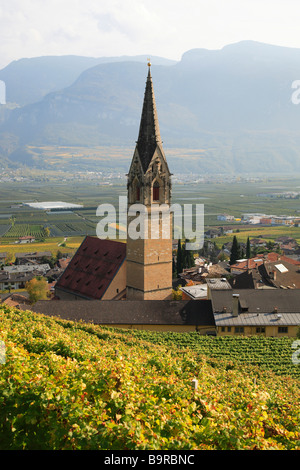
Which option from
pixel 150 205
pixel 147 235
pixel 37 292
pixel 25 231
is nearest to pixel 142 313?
pixel 147 235

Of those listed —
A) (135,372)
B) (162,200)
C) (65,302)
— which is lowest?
(65,302)

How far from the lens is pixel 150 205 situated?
43.1 meters

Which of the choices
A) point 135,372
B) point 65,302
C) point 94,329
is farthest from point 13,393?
point 65,302

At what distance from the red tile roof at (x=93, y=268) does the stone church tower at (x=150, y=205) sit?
3000mm

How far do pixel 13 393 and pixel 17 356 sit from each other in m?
2.32

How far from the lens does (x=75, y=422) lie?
39.1 feet

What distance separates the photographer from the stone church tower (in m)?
43.1

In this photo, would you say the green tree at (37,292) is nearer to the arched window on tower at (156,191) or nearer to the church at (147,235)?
the church at (147,235)

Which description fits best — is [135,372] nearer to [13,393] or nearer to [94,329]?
[13,393]

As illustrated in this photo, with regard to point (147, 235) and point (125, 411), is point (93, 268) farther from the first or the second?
point (125, 411)

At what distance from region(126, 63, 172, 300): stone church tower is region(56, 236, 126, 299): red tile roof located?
3.00m

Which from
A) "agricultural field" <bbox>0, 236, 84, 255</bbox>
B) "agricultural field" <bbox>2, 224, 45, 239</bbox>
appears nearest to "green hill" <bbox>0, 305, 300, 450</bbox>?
"agricultural field" <bbox>0, 236, 84, 255</bbox>

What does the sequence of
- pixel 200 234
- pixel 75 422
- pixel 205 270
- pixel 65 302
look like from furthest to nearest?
pixel 200 234 → pixel 205 270 → pixel 65 302 → pixel 75 422
